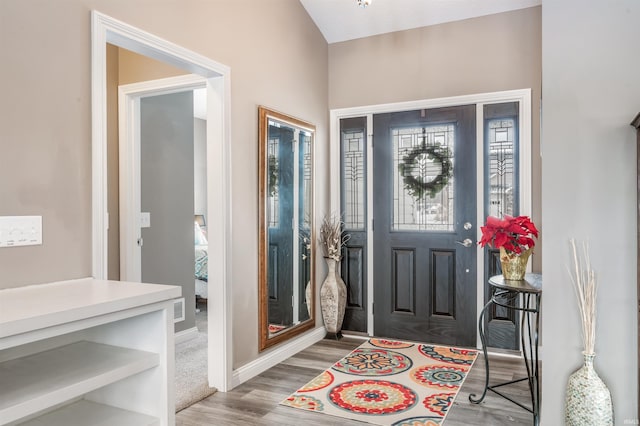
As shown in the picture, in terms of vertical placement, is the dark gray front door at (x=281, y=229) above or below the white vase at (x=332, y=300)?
above

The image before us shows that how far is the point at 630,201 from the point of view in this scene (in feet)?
6.50

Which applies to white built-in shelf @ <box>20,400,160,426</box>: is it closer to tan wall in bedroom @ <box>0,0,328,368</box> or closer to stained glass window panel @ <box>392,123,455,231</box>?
tan wall in bedroom @ <box>0,0,328,368</box>

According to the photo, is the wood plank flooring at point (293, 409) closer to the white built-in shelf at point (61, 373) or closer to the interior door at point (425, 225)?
the interior door at point (425, 225)

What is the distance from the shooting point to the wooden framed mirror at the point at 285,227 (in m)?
3.49

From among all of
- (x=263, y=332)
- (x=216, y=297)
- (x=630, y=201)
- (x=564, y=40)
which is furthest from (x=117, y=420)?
(x=564, y=40)

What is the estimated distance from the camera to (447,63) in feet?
13.5

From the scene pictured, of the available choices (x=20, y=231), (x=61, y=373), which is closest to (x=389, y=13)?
(x=20, y=231)

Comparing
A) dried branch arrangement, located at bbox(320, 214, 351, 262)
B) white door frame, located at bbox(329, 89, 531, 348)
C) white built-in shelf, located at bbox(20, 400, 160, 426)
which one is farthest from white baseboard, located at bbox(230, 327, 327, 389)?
white built-in shelf, located at bbox(20, 400, 160, 426)

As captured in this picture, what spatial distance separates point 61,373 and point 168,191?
2.75 m

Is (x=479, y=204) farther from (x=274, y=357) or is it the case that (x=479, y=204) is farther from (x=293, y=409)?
(x=293, y=409)

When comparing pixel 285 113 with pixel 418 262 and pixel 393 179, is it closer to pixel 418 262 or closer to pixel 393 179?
pixel 393 179

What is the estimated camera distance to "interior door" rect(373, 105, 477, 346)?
4047 mm

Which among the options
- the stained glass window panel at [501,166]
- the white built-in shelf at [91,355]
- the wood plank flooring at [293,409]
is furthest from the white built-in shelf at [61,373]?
the stained glass window panel at [501,166]

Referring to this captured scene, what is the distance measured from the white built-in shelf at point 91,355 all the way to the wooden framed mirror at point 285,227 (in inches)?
67.9
